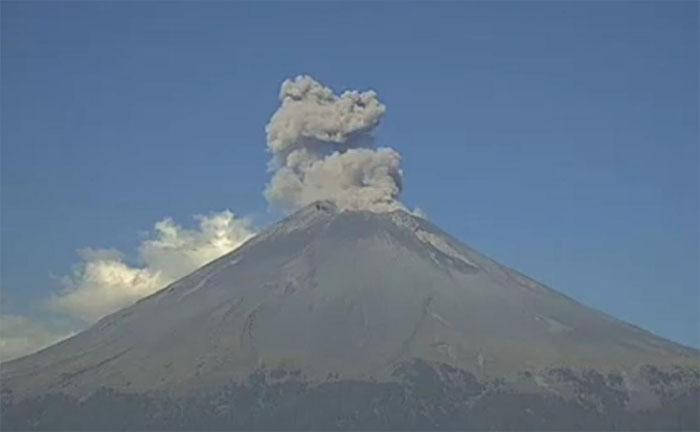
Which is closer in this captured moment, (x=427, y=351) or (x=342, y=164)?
(x=427, y=351)

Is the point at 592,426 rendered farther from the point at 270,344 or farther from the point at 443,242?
the point at 443,242

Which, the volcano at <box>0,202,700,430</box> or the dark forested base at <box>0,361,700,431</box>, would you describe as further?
the volcano at <box>0,202,700,430</box>

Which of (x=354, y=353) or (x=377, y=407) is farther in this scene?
(x=354, y=353)

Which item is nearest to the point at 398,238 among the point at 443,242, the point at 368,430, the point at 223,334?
the point at 443,242

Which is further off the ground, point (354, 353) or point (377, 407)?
point (354, 353)
